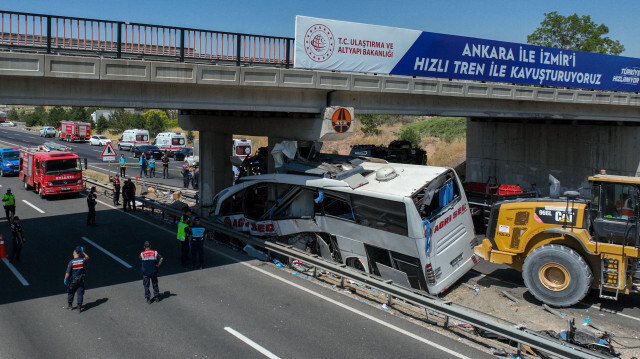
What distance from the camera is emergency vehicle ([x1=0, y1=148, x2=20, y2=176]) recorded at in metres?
36.1

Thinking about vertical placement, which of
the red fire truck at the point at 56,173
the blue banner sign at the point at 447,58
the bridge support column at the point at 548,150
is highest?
the blue banner sign at the point at 447,58

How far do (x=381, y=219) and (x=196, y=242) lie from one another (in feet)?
16.5

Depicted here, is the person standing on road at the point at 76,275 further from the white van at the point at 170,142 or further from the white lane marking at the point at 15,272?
the white van at the point at 170,142

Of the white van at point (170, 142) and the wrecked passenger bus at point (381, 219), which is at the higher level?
the white van at point (170, 142)

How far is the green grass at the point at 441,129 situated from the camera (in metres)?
53.3

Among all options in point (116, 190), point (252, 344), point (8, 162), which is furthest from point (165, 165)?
point (252, 344)

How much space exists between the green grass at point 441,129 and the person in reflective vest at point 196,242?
132 ft

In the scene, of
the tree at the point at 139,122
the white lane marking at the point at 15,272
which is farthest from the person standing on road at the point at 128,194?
the tree at the point at 139,122

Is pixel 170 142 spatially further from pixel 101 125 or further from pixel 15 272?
pixel 101 125

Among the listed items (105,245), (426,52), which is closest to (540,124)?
(426,52)

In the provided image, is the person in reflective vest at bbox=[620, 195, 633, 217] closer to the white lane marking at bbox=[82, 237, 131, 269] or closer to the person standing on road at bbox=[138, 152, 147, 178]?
the white lane marking at bbox=[82, 237, 131, 269]

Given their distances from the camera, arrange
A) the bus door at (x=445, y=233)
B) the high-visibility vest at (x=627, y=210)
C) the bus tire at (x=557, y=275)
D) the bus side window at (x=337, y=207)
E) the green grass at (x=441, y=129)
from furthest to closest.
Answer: the green grass at (x=441, y=129), the bus side window at (x=337, y=207), the bus door at (x=445, y=233), the bus tire at (x=557, y=275), the high-visibility vest at (x=627, y=210)

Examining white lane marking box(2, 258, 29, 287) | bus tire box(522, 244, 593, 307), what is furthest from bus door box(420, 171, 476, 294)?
white lane marking box(2, 258, 29, 287)

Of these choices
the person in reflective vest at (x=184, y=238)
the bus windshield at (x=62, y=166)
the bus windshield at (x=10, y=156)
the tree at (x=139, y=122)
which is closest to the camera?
the person in reflective vest at (x=184, y=238)
